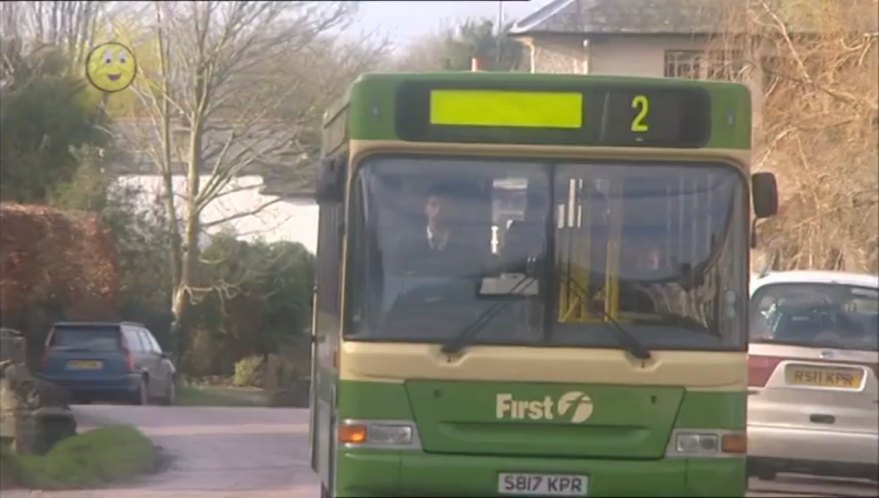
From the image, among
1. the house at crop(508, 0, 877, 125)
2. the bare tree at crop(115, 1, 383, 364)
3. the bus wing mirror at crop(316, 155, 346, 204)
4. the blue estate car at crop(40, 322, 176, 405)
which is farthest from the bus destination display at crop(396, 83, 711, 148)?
the bare tree at crop(115, 1, 383, 364)

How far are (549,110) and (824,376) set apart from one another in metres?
4.56

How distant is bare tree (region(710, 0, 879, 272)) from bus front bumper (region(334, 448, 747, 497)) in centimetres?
1109

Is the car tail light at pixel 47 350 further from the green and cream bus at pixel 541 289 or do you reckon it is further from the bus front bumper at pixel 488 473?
the bus front bumper at pixel 488 473

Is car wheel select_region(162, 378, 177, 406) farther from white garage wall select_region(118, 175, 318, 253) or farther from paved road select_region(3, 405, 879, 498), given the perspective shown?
white garage wall select_region(118, 175, 318, 253)

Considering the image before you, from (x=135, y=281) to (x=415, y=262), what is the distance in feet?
87.4

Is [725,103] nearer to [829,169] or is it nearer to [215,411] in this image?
[829,169]

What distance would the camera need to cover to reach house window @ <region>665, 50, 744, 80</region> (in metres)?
21.0

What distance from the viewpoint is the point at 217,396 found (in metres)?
32.9

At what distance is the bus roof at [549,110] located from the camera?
9164mm

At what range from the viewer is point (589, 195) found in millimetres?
9211

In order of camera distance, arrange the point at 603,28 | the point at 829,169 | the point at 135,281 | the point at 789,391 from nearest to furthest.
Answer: the point at 789,391 → the point at 829,169 → the point at 603,28 → the point at 135,281

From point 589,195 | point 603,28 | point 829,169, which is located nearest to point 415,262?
point 589,195

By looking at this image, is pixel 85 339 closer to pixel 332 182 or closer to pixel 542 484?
pixel 332 182

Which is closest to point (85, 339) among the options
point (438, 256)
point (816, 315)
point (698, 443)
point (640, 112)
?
point (816, 315)
